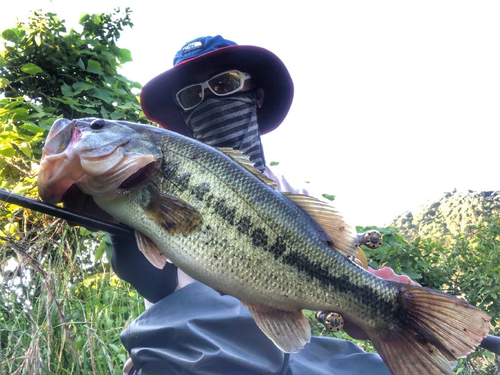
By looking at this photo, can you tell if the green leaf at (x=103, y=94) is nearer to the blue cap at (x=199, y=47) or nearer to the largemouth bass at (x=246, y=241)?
the blue cap at (x=199, y=47)

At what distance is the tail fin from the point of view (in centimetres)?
132

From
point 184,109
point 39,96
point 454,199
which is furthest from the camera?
point 454,199

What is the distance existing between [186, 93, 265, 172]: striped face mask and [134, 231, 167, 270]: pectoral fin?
1.08 metres

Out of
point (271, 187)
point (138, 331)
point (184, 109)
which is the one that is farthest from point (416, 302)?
point (184, 109)

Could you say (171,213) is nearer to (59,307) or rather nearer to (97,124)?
(97,124)

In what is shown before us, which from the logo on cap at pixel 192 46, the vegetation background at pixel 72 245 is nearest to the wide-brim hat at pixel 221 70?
the logo on cap at pixel 192 46

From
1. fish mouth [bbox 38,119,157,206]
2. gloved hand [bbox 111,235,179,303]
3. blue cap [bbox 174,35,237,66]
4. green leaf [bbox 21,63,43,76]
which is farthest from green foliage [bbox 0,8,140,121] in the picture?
fish mouth [bbox 38,119,157,206]

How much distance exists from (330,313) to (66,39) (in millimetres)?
3901

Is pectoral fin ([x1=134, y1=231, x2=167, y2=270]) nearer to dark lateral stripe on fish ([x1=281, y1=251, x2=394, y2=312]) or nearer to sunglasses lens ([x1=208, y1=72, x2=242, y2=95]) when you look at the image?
dark lateral stripe on fish ([x1=281, y1=251, x2=394, y2=312])

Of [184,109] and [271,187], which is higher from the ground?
[271,187]

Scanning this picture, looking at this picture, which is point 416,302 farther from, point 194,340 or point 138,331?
point 138,331

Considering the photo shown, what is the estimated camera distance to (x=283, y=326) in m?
1.35

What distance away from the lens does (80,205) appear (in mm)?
1460

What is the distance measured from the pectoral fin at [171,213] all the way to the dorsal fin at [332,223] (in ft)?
1.20
